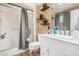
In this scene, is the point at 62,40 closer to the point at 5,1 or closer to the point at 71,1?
the point at 71,1

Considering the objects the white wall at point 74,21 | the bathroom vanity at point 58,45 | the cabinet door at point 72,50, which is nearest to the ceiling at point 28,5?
the bathroom vanity at point 58,45

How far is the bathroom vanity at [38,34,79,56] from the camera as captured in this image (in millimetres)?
1451

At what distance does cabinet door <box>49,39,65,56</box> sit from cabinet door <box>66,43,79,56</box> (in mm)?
60

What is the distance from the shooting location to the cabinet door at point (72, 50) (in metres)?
1.43

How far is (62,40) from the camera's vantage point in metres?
1.53

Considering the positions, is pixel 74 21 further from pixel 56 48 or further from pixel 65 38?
pixel 56 48

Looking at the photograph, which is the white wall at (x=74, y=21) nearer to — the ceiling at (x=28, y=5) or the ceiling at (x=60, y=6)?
the ceiling at (x=60, y=6)

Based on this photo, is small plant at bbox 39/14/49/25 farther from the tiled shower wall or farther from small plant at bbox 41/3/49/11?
the tiled shower wall

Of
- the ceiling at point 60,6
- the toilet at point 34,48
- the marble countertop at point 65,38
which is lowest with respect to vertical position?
the toilet at point 34,48

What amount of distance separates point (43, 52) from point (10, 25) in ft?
1.74

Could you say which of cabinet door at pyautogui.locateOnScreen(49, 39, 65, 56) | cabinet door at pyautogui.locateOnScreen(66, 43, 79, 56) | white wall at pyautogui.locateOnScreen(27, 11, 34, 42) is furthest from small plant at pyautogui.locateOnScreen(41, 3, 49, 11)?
cabinet door at pyautogui.locateOnScreen(66, 43, 79, 56)

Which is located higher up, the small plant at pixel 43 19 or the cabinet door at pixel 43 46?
the small plant at pixel 43 19

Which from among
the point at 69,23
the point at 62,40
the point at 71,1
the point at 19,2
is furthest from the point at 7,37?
the point at 71,1

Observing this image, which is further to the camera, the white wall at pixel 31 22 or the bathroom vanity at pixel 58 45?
the white wall at pixel 31 22
